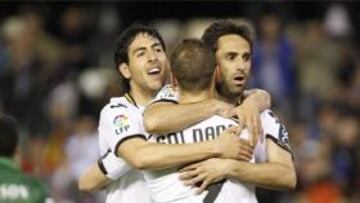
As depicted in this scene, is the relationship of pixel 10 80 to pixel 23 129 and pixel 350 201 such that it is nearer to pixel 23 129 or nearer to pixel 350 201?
pixel 23 129

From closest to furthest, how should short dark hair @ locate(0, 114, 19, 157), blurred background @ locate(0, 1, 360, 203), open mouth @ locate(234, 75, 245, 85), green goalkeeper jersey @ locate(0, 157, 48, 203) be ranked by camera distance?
green goalkeeper jersey @ locate(0, 157, 48, 203)
short dark hair @ locate(0, 114, 19, 157)
open mouth @ locate(234, 75, 245, 85)
blurred background @ locate(0, 1, 360, 203)

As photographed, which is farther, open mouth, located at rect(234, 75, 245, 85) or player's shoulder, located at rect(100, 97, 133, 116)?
player's shoulder, located at rect(100, 97, 133, 116)

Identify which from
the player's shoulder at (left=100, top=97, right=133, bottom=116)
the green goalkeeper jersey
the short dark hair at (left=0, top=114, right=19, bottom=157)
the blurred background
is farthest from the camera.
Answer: the blurred background

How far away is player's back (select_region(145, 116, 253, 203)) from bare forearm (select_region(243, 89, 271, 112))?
1.20 feet

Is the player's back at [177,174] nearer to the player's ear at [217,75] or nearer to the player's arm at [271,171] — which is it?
the player's arm at [271,171]

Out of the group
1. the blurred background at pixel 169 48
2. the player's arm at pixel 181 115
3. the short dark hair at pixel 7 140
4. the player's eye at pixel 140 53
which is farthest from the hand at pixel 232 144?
the blurred background at pixel 169 48

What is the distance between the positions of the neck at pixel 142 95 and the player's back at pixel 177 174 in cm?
70

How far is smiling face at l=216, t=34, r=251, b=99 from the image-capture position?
8.92m

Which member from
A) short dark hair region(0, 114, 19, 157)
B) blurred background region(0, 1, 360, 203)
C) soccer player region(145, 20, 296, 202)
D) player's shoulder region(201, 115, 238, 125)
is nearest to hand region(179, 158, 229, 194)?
soccer player region(145, 20, 296, 202)

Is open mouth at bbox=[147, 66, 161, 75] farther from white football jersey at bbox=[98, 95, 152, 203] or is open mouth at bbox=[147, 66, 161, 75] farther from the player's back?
the player's back

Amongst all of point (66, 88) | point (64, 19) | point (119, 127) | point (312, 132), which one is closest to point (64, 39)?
point (64, 19)

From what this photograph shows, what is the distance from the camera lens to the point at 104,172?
31.2 ft

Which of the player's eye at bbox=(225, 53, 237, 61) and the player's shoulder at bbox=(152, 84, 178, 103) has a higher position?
the player's eye at bbox=(225, 53, 237, 61)

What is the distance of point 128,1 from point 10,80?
251 cm
